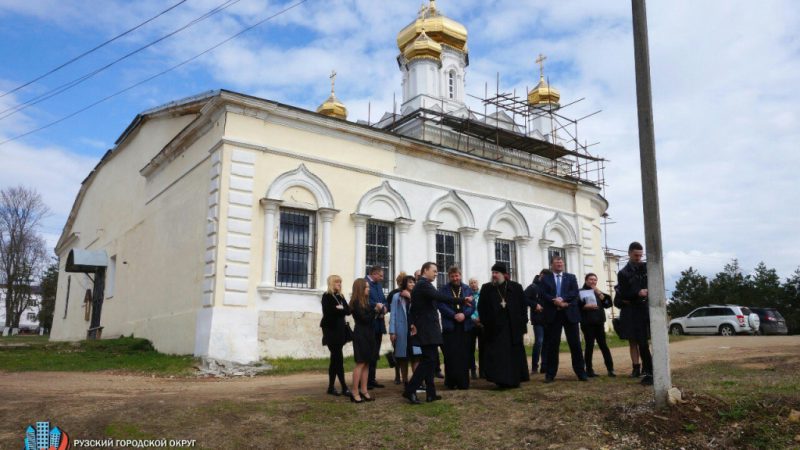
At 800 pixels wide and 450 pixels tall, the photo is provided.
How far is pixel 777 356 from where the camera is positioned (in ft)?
34.0

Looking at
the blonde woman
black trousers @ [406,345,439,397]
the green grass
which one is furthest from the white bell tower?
black trousers @ [406,345,439,397]

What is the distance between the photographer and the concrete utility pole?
20.0ft

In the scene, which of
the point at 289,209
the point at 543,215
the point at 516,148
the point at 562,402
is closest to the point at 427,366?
the point at 562,402

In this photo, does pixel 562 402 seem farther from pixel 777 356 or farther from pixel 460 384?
pixel 777 356

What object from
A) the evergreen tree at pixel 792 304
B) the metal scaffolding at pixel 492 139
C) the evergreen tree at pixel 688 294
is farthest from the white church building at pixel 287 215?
the evergreen tree at pixel 688 294

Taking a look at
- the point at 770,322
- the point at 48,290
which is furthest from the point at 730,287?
the point at 48,290

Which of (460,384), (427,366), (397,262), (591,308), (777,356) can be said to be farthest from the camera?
(397,262)

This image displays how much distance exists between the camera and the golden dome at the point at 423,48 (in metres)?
24.4

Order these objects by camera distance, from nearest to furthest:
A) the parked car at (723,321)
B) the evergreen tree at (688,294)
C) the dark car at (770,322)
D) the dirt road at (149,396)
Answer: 1. the dirt road at (149,396)
2. the parked car at (723,321)
3. the dark car at (770,322)
4. the evergreen tree at (688,294)

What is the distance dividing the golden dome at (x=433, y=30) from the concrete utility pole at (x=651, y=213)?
19.0 metres

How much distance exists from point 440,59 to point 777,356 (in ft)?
58.9

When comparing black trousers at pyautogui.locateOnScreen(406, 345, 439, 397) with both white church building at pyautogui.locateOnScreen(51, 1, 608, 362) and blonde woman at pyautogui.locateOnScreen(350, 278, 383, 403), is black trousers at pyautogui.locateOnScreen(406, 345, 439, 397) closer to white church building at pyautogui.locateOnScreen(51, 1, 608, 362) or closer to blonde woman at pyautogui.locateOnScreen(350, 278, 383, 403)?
blonde woman at pyautogui.locateOnScreen(350, 278, 383, 403)

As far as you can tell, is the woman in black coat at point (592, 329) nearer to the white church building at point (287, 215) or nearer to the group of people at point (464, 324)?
the group of people at point (464, 324)

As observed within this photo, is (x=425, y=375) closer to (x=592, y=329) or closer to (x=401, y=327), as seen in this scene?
(x=401, y=327)
